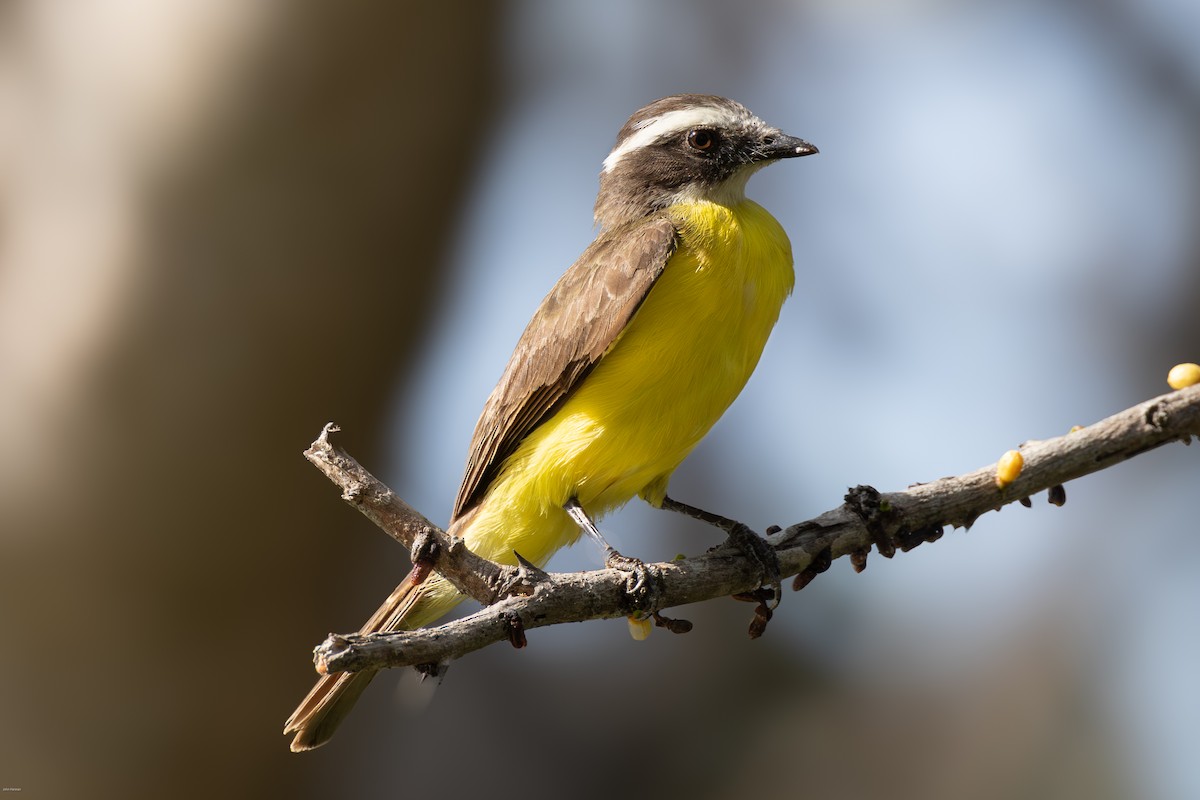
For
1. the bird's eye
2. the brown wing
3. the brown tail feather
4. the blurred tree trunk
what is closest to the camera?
the brown tail feather

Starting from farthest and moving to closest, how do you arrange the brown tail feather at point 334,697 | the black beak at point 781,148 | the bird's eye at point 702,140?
the bird's eye at point 702,140 → the black beak at point 781,148 → the brown tail feather at point 334,697

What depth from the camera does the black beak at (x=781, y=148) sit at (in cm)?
511

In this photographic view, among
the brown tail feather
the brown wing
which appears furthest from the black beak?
the brown tail feather

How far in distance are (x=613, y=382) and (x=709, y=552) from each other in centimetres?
77

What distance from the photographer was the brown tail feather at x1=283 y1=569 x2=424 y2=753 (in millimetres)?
4270

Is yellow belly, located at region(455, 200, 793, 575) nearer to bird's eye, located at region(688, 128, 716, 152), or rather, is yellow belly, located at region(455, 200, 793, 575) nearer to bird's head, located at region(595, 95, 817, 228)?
bird's head, located at region(595, 95, 817, 228)

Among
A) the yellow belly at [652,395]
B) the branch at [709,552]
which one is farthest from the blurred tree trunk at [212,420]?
the branch at [709,552]

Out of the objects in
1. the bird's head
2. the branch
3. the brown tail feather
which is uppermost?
the bird's head

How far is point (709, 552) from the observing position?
4156 mm

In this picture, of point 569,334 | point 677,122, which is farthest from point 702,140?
point 569,334

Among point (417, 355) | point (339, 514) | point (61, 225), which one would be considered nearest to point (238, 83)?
point (61, 225)

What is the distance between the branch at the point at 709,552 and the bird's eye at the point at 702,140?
1919 mm

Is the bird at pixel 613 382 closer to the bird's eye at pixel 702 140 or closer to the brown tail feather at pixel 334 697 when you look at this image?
the brown tail feather at pixel 334 697

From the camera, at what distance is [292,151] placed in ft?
22.4
